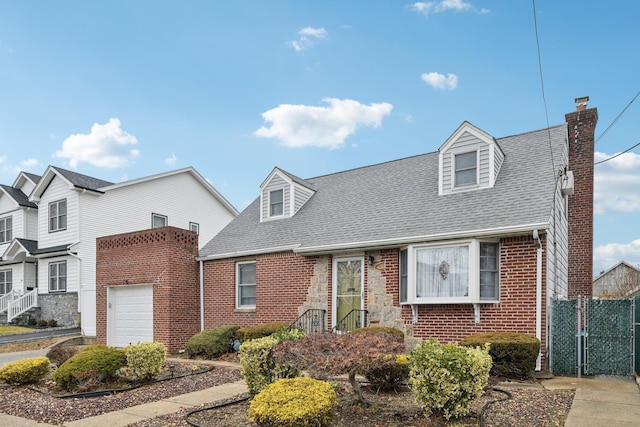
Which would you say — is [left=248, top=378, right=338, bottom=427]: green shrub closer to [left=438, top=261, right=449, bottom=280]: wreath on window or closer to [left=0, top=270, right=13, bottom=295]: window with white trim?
[left=438, top=261, right=449, bottom=280]: wreath on window

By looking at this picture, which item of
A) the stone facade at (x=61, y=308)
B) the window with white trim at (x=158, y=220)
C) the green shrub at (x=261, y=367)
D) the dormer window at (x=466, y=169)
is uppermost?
the dormer window at (x=466, y=169)

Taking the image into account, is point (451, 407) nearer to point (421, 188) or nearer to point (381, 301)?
point (381, 301)

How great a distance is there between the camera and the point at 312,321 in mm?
13445

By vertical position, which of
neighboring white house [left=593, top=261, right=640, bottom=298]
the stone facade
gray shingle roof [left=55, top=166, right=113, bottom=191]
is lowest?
neighboring white house [left=593, top=261, right=640, bottom=298]

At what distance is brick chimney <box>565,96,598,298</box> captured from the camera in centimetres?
1420

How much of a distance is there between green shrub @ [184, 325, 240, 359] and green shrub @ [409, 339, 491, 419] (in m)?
8.73

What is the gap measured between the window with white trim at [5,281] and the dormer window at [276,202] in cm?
1795

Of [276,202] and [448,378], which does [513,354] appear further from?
[276,202]

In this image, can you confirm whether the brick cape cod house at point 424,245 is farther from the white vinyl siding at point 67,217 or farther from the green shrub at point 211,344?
the white vinyl siding at point 67,217

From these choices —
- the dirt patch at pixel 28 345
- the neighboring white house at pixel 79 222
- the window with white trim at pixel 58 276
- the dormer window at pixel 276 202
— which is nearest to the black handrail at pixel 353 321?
the dormer window at pixel 276 202

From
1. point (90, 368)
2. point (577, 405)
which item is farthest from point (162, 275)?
point (577, 405)

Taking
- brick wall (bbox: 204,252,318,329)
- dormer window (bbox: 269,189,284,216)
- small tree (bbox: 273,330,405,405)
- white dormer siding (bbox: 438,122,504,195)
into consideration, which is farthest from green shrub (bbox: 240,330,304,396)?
Answer: dormer window (bbox: 269,189,284,216)

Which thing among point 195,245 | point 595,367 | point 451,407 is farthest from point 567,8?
point 195,245

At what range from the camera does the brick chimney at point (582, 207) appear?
14203 millimetres
